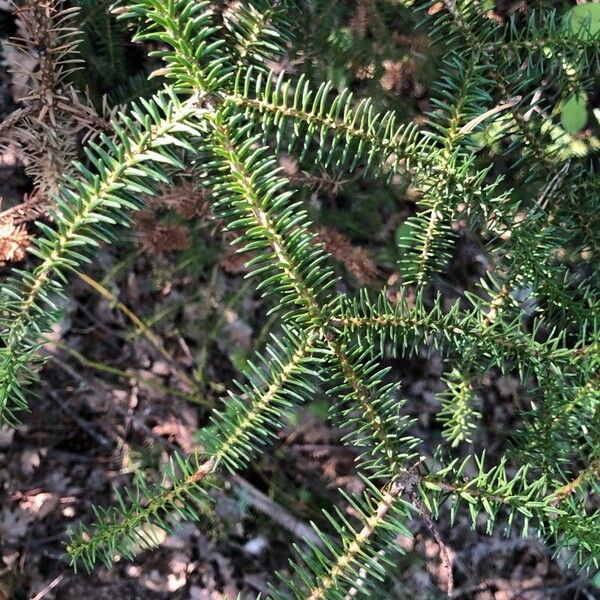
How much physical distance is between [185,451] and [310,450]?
20.9 inches

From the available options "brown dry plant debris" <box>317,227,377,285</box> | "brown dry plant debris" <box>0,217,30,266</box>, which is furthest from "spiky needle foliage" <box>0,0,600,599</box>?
"brown dry plant debris" <box>317,227,377,285</box>

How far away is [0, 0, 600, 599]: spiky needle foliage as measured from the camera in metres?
0.99

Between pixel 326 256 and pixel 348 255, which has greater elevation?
pixel 326 256

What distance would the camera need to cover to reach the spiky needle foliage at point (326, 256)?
990 mm

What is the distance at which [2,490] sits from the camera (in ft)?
7.29

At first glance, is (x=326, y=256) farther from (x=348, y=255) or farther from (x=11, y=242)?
(x=11, y=242)

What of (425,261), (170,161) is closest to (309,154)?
(425,261)

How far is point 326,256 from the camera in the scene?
3.52ft

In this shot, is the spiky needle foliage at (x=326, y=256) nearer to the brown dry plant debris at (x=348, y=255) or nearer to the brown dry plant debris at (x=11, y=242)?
the brown dry plant debris at (x=11, y=242)

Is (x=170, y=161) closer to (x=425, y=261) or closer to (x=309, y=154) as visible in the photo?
(x=425, y=261)

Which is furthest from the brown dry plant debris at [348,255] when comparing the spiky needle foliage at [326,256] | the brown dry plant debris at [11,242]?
the brown dry plant debris at [11,242]

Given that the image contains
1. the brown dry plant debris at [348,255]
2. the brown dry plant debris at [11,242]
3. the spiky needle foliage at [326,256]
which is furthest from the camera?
the brown dry plant debris at [348,255]

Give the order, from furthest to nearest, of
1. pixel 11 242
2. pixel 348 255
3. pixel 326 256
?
pixel 348 255
pixel 11 242
pixel 326 256

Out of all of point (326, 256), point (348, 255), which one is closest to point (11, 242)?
point (326, 256)
